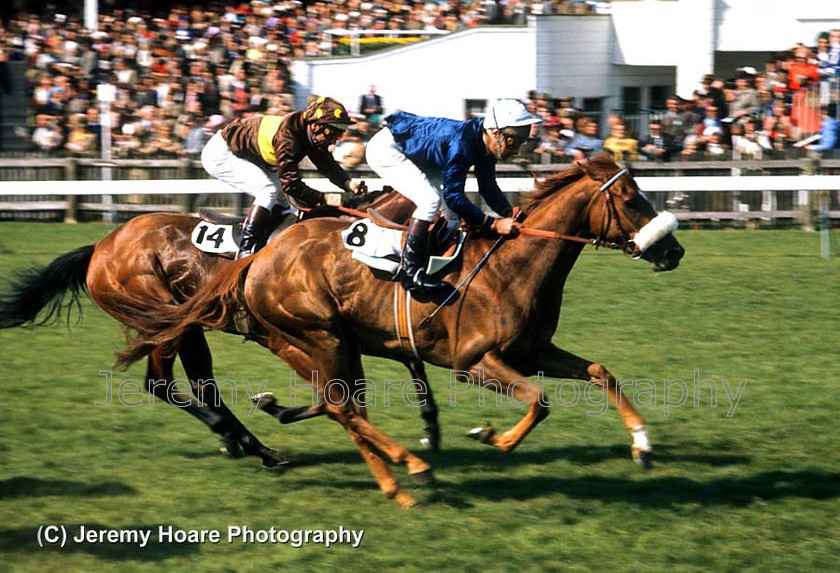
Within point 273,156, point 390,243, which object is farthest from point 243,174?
point 390,243

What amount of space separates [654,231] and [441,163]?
121 centimetres

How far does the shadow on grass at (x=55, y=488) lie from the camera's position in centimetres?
566

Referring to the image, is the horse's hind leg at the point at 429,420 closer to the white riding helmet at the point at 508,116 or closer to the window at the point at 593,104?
the white riding helmet at the point at 508,116

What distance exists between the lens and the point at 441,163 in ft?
20.3

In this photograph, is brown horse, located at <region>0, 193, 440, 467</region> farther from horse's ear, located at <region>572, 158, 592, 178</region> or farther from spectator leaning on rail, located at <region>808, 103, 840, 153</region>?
spectator leaning on rail, located at <region>808, 103, 840, 153</region>

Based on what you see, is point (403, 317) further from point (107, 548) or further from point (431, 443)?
point (107, 548)

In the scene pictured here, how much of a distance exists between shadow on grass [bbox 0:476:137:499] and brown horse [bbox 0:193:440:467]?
852 mm

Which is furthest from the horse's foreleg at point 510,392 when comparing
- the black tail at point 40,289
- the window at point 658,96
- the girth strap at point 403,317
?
the window at point 658,96

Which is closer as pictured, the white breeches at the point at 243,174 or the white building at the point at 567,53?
the white breeches at the point at 243,174

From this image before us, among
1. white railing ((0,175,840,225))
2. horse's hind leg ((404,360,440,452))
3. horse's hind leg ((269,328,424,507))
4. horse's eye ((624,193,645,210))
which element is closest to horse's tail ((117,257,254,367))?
horse's hind leg ((269,328,424,507))

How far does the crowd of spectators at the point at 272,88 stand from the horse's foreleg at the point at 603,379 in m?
8.67

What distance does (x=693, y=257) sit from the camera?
1310 cm

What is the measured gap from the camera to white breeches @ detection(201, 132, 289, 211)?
23.2 feet

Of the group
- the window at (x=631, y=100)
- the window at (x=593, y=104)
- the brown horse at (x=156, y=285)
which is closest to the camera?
the brown horse at (x=156, y=285)
